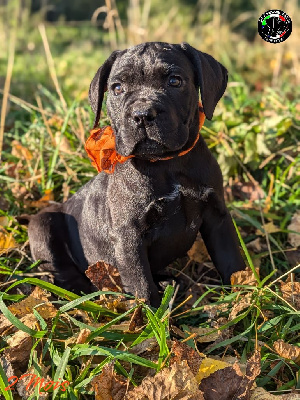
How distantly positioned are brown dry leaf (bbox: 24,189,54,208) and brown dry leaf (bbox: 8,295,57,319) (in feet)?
4.56

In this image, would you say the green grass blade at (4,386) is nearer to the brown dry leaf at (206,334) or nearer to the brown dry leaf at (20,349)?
the brown dry leaf at (20,349)

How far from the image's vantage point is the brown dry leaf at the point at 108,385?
244 cm

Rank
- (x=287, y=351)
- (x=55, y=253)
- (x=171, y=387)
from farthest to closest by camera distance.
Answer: (x=55, y=253) → (x=287, y=351) → (x=171, y=387)

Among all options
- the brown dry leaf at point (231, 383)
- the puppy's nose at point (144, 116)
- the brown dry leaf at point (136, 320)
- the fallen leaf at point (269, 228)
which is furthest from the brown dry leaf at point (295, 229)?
the puppy's nose at point (144, 116)

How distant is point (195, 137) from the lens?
9.96ft

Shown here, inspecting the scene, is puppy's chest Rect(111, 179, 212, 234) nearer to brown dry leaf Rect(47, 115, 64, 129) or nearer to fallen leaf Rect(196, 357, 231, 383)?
fallen leaf Rect(196, 357, 231, 383)

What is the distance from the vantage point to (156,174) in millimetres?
3020

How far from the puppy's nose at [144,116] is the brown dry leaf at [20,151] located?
7.71ft

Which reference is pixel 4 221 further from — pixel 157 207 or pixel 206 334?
pixel 206 334

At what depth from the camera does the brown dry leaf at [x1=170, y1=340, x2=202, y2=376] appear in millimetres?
2500

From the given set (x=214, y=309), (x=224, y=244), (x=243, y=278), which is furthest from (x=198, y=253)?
(x=214, y=309)

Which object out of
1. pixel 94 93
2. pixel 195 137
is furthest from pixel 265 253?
pixel 94 93

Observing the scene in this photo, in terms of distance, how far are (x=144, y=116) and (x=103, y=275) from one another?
113cm

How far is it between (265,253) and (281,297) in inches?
27.6
